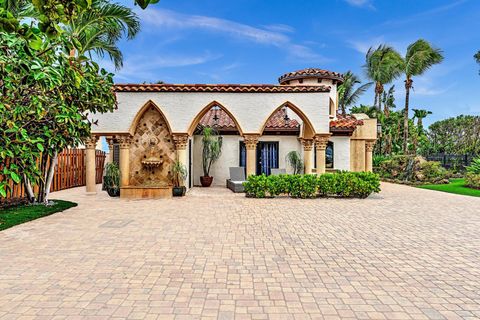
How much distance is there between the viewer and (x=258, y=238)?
259 inches

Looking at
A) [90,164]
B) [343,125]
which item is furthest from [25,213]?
[343,125]

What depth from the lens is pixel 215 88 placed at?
14.0m

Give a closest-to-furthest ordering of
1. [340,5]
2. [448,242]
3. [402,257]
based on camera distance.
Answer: [402,257] → [448,242] → [340,5]

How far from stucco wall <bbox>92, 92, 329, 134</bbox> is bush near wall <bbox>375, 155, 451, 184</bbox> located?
430 inches

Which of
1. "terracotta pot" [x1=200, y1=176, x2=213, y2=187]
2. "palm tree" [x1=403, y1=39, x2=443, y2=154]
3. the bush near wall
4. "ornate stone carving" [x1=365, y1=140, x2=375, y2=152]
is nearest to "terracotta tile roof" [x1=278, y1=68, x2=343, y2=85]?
"ornate stone carving" [x1=365, y1=140, x2=375, y2=152]

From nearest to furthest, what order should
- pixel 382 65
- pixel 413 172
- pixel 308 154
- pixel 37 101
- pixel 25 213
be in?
pixel 37 101, pixel 25 213, pixel 308 154, pixel 413 172, pixel 382 65

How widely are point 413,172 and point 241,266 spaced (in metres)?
20.5

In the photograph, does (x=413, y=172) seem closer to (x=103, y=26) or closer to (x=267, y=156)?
(x=267, y=156)

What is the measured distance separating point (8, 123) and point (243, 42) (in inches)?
950

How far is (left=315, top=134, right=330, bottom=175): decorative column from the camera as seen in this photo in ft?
47.2

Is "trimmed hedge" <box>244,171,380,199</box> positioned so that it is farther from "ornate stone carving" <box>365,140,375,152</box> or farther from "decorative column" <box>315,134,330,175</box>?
"ornate stone carving" <box>365,140,375,152</box>

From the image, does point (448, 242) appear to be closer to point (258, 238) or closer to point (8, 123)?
point (258, 238)


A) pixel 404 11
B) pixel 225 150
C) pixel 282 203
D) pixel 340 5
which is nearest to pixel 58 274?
pixel 282 203

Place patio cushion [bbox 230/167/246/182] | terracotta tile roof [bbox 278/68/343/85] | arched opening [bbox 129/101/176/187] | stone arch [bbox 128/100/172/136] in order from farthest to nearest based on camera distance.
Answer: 1. terracotta tile roof [bbox 278/68/343/85]
2. patio cushion [bbox 230/167/246/182]
3. arched opening [bbox 129/101/176/187]
4. stone arch [bbox 128/100/172/136]
